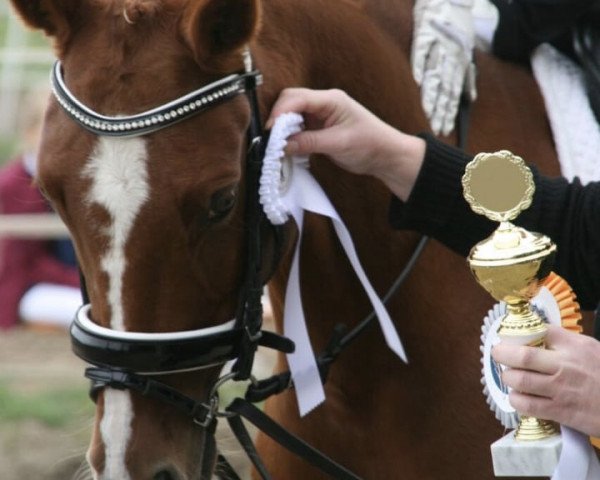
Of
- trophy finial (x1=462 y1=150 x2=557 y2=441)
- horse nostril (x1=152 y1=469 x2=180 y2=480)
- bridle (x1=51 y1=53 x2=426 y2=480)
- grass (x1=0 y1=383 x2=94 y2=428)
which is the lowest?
grass (x1=0 y1=383 x2=94 y2=428)

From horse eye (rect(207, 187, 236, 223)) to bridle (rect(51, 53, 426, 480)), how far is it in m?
0.07

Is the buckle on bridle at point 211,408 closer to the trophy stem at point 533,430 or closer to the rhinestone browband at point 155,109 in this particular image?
the rhinestone browband at point 155,109

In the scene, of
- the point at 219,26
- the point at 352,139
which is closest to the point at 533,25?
the point at 352,139

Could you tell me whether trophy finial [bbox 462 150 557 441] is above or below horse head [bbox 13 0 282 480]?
above

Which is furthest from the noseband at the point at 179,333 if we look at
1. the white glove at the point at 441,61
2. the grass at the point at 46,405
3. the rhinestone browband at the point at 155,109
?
the grass at the point at 46,405

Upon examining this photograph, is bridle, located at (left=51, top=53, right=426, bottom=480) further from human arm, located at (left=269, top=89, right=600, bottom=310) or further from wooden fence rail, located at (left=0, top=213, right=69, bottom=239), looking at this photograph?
wooden fence rail, located at (left=0, top=213, right=69, bottom=239)

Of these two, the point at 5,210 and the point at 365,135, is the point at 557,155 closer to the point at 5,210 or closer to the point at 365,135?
the point at 365,135

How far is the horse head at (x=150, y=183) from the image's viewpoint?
212 centimetres

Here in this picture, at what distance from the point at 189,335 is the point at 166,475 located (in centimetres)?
24

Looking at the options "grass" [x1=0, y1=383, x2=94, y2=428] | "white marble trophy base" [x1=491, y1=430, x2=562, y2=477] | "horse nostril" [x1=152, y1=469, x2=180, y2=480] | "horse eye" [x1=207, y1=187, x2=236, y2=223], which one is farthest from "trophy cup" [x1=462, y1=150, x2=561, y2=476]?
"grass" [x1=0, y1=383, x2=94, y2=428]

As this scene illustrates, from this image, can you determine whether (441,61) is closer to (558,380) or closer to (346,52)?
(346,52)

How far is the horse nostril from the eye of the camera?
219 centimetres

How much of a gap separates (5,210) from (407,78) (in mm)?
3426

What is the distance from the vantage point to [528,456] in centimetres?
164
